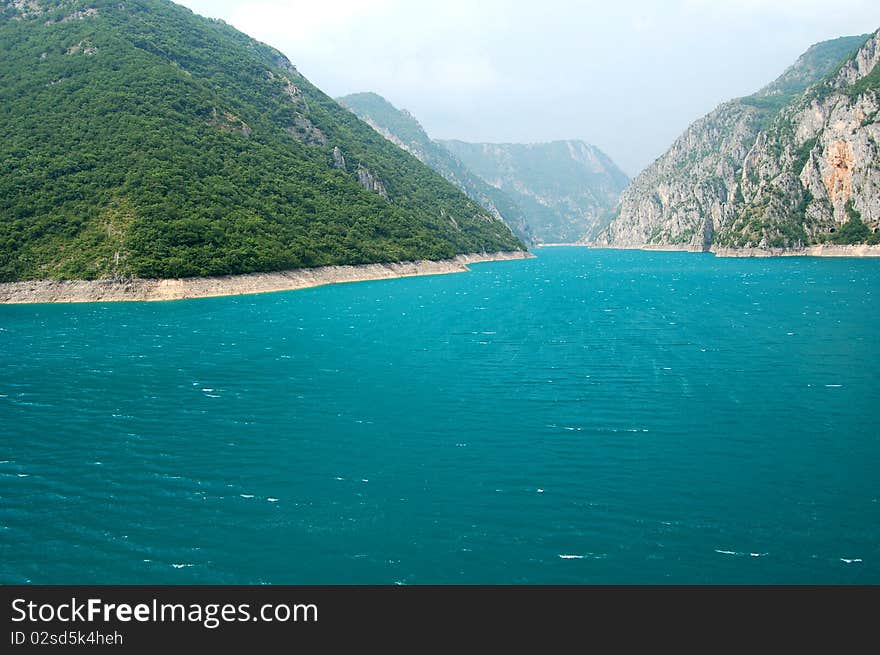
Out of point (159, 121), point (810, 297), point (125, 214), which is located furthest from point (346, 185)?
point (810, 297)

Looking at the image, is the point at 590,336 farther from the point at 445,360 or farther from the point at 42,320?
the point at 42,320

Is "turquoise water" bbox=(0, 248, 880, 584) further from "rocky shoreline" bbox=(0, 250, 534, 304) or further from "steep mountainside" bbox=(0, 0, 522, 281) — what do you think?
"steep mountainside" bbox=(0, 0, 522, 281)

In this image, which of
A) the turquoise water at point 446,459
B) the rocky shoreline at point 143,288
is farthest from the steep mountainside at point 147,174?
the turquoise water at point 446,459

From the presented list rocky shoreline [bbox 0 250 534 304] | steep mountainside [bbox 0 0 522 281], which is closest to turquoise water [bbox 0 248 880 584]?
rocky shoreline [bbox 0 250 534 304]

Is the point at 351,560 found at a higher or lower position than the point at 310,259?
lower

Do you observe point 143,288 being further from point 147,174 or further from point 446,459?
point 446,459
